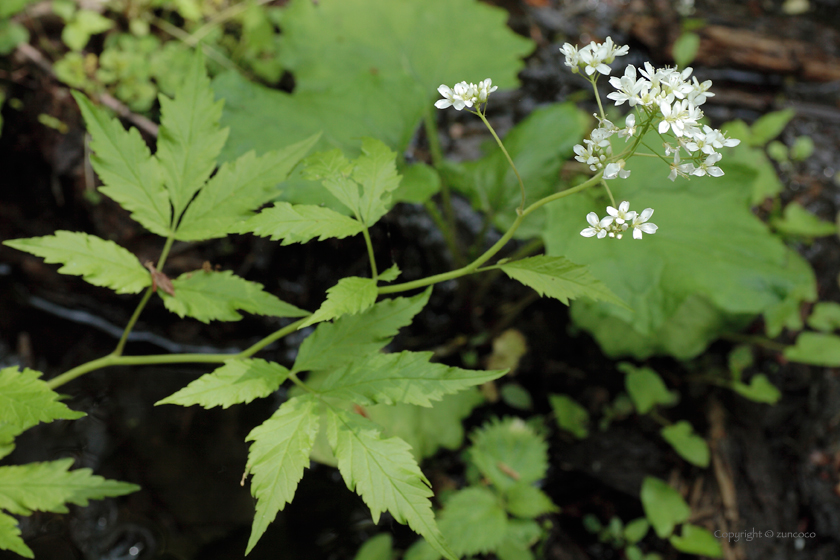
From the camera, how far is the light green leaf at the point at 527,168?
7.16 feet

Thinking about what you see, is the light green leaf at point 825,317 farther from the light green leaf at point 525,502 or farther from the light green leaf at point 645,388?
the light green leaf at point 525,502

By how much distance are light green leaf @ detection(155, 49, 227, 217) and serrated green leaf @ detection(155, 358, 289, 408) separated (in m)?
0.56

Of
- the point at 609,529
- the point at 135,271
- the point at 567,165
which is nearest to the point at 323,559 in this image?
the point at 609,529

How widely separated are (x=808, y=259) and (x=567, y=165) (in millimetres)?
1439

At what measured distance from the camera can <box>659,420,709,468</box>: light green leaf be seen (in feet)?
7.67

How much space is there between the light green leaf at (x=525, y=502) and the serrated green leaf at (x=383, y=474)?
1068 mm

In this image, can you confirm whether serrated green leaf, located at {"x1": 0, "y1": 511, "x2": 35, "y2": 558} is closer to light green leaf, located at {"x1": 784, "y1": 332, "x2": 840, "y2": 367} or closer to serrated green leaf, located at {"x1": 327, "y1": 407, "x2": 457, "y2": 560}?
serrated green leaf, located at {"x1": 327, "y1": 407, "x2": 457, "y2": 560}

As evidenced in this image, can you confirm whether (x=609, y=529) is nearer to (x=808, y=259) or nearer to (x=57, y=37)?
(x=808, y=259)

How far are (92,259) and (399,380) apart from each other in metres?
0.91

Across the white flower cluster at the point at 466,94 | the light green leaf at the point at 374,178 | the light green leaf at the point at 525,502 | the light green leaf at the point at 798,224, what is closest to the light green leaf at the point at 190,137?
the light green leaf at the point at 374,178

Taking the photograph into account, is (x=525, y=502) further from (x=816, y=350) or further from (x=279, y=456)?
(x=816, y=350)

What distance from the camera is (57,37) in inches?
100.0

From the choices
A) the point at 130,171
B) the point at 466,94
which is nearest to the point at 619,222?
the point at 466,94

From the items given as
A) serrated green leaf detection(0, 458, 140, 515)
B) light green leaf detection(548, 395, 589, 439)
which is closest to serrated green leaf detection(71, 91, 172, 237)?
serrated green leaf detection(0, 458, 140, 515)
